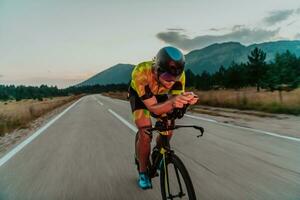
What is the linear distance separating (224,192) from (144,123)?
1.30m

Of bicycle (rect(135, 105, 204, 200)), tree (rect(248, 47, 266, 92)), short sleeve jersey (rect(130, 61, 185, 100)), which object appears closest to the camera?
bicycle (rect(135, 105, 204, 200))

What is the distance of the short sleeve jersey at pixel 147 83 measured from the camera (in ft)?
13.3

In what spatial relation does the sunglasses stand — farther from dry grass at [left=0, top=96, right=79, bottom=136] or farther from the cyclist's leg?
dry grass at [left=0, top=96, right=79, bottom=136]

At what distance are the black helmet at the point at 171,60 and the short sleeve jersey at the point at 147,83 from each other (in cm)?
42

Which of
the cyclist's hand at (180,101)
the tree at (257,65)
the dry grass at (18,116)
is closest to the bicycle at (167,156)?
the cyclist's hand at (180,101)

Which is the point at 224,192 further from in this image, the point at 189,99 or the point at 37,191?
the point at 37,191

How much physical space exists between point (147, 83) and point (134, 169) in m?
2.53

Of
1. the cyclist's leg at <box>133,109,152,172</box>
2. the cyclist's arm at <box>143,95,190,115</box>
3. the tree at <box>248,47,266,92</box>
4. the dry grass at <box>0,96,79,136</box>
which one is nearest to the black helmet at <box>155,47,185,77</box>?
the cyclist's arm at <box>143,95,190,115</box>

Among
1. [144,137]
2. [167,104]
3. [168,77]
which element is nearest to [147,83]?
[168,77]

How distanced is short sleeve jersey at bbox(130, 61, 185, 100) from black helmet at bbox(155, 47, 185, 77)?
0.42m

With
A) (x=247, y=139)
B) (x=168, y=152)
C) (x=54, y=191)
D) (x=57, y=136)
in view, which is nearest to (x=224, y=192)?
(x=168, y=152)

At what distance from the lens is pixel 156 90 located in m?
4.42

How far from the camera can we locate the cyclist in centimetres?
359

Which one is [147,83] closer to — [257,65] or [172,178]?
[172,178]
